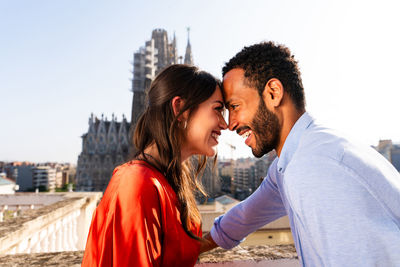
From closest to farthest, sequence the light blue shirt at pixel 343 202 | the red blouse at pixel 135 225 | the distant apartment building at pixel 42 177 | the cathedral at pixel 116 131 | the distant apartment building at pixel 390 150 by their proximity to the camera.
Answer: the light blue shirt at pixel 343 202 → the red blouse at pixel 135 225 → the distant apartment building at pixel 390 150 → the cathedral at pixel 116 131 → the distant apartment building at pixel 42 177

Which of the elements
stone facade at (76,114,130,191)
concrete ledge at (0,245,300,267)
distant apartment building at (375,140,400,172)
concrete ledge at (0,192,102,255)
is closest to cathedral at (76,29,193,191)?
stone facade at (76,114,130,191)

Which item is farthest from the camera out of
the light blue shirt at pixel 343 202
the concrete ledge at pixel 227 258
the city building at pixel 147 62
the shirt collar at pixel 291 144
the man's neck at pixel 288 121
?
the city building at pixel 147 62

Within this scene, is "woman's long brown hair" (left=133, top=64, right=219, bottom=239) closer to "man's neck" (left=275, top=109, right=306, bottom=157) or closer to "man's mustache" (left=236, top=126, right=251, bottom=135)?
"man's mustache" (left=236, top=126, right=251, bottom=135)

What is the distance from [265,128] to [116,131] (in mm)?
51228

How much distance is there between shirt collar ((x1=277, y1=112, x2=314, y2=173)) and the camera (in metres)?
1.02

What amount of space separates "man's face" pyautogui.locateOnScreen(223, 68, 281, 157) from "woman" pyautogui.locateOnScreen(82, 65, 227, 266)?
0.26 ft

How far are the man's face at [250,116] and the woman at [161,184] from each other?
0.26ft

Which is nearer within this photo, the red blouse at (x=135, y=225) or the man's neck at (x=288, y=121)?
the red blouse at (x=135, y=225)

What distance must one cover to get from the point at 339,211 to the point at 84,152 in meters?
51.4

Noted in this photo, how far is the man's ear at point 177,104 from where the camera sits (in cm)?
131

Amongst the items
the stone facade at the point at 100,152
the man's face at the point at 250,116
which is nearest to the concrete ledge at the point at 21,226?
the man's face at the point at 250,116

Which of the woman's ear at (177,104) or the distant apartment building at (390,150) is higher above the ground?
the woman's ear at (177,104)

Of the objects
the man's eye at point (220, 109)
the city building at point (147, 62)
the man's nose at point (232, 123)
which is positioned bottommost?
the man's nose at point (232, 123)

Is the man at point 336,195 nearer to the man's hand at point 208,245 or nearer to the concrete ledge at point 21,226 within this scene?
the man's hand at point 208,245
